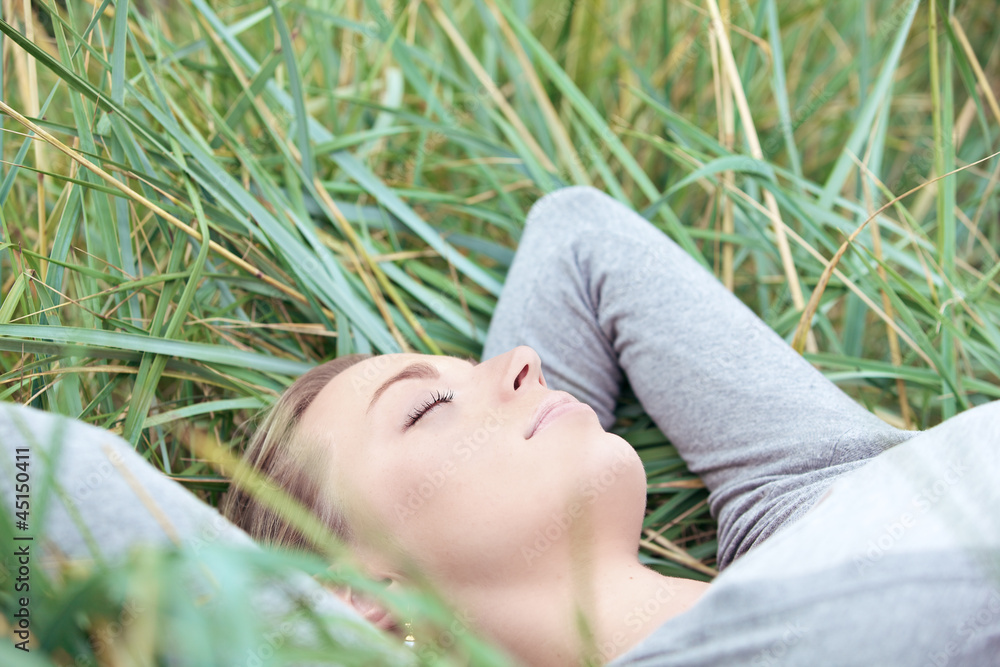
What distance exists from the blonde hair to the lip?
24 centimetres

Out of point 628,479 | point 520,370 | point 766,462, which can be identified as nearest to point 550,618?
point 628,479

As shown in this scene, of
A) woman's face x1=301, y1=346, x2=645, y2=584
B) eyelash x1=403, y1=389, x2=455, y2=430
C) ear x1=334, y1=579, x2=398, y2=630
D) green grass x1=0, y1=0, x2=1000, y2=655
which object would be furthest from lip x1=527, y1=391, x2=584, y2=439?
green grass x1=0, y1=0, x2=1000, y2=655

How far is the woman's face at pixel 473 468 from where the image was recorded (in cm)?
69

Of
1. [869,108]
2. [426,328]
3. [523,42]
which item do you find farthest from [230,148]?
[869,108]

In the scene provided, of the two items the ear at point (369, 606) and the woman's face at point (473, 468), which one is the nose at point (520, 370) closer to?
the woman's face at point (473, 468)

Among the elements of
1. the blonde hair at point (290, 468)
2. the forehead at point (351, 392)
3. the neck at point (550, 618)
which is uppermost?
the forehead at point (351, 392)

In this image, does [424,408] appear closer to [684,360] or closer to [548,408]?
[548,408]

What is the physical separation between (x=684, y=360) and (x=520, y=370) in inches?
12.7

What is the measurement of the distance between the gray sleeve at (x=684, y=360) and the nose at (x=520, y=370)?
0.23m

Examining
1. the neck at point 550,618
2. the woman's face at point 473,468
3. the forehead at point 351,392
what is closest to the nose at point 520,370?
the woman's face at point 473,468

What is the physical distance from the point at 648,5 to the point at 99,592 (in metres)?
1.62

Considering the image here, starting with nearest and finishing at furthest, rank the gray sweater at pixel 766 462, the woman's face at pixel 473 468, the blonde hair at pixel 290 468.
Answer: the gray sweater at pixel 766 462 < the woman's face at pixel 473 468 < the blonde hair at pixel 290 468

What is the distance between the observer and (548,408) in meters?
0.77

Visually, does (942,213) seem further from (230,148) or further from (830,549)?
(230,148)
